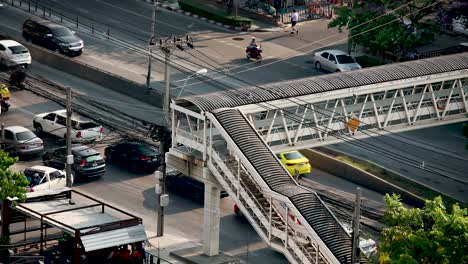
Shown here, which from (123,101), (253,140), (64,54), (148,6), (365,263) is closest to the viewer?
(365,263)

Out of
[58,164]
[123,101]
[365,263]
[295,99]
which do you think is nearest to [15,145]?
[58,164]

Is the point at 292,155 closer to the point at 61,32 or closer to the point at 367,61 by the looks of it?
the point at 367,61

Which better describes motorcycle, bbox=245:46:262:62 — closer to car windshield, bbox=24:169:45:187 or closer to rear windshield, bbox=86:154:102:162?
rear windshield, bbox=86:154:102:162

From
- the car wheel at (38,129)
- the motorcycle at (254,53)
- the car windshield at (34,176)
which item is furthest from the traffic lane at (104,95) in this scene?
the motorcycle at (254,53)

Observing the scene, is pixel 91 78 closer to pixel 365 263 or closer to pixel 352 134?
pixel 352 134

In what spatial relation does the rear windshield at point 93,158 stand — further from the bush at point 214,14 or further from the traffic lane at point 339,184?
the bush at point 214,14

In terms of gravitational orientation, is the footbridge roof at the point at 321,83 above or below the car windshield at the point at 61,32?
above
